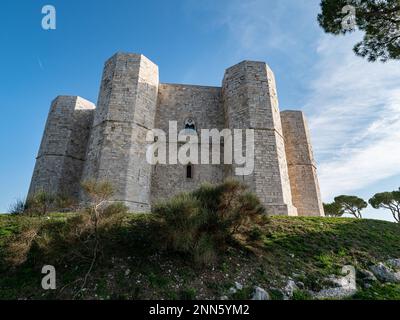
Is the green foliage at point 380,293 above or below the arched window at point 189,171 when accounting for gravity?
below

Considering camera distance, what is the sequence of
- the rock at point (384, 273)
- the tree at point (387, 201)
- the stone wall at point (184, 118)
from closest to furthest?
the rock at point (384, 273) < the stone wall at point (184, 118) < the tree at point (387, 201)

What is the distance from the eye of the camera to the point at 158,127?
1398 cm

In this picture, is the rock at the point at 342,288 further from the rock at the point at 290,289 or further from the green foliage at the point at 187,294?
the green foliage at the point at 187,294

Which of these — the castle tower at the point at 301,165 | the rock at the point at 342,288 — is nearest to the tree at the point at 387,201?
the castle tower at the point at 301,165

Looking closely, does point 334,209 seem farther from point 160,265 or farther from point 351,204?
point 160,265

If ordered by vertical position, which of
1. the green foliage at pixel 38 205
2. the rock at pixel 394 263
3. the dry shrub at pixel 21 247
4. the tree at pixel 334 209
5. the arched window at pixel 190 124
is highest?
the arched window at pixel 190 124

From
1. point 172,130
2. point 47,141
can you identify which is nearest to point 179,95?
point 172,130

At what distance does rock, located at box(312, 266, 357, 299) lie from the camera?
202 inches

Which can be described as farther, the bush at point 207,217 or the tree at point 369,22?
the tree at point 369,22

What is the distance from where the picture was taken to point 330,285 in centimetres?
542

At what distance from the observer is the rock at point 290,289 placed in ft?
16.5

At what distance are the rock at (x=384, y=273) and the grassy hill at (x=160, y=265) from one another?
19 cm

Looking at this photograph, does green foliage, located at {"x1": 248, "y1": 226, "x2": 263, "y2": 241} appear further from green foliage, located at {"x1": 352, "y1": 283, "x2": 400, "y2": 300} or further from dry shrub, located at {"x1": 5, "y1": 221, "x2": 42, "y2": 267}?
dry shrub, located at {"x1": 5, "y1": 221, "x2": 42, "y2": 267}
